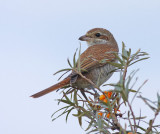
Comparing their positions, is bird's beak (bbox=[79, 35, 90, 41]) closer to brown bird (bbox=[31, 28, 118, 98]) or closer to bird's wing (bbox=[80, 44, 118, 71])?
brown bird (bbox=[31, 28, 118, 98])

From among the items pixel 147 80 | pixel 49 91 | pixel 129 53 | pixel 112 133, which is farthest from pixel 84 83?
pixel 147 80

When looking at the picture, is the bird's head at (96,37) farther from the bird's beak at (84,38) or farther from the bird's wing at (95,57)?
the bird's wing at (95,57)

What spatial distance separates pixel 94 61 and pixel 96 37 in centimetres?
156

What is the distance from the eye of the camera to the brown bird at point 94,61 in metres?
3.66

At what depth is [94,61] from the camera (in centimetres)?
429

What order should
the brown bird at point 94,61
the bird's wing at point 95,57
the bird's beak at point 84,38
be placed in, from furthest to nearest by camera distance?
the bird's beak at point 84,38 → the bird's wing at point 95,57 → the brown bird at point 94,61

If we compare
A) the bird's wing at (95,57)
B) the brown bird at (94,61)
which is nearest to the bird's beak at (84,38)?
the brown bird at (94,61)

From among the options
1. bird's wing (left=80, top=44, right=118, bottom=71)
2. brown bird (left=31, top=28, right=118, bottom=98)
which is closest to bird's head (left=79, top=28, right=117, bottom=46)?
brown bird (left=31, top=28, right=118, bottom=98)

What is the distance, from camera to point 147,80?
1.58m

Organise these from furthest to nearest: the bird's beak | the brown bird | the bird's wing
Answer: the bird's beak, the bird's wing, the brown bird

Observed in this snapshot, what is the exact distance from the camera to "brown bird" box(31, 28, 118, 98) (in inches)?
144

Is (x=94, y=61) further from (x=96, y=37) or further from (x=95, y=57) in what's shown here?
(x=96, y=37)

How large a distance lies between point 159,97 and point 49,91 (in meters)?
2.12

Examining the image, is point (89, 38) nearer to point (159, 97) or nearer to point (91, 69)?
point (91, 69)
